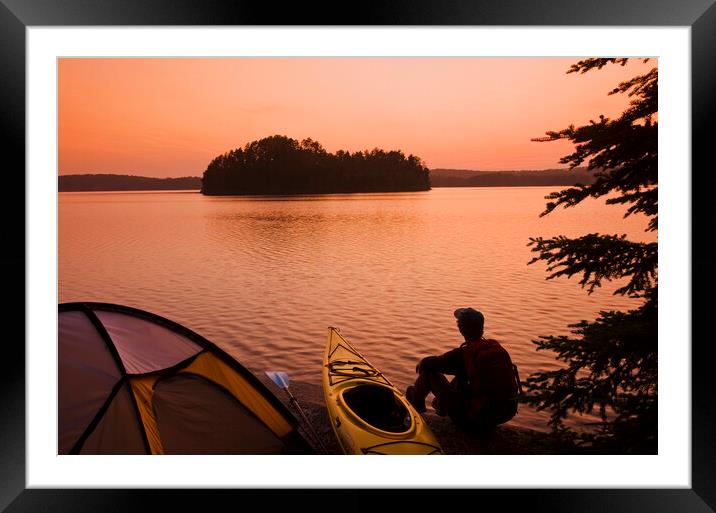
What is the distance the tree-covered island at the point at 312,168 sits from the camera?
3350 cm

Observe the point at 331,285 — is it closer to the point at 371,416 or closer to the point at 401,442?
the point at 371,416

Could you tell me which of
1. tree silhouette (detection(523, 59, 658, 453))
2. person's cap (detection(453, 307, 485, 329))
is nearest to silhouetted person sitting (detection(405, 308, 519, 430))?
person's cap (detection(453, 307, 485, 329))

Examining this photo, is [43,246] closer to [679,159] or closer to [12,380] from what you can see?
[12,380]

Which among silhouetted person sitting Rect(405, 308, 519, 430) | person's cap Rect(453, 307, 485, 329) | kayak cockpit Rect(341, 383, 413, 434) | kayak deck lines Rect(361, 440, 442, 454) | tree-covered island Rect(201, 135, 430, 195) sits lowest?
kayak deck lines Rect(361, 440, 442, 454)

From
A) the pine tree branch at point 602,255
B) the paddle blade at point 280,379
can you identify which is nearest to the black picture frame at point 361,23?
the pine tree branch at point 602,255

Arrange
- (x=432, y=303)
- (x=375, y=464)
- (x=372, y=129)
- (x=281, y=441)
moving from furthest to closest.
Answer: (x=372, y=129)
(x=432, y=303)
(x=281, y=441)
(x=375, y=464)

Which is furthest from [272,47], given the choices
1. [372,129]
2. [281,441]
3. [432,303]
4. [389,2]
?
[372,129]

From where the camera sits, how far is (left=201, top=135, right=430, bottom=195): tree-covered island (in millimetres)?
33500

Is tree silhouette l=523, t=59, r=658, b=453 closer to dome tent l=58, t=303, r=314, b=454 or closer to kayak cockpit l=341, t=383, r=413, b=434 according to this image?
kayak cockpit l=341, t=383, r=413, b=434

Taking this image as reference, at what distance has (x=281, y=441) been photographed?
11.7 ft

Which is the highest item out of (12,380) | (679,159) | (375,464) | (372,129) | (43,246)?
(372,129)

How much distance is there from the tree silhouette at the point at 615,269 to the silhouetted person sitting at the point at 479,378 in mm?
318

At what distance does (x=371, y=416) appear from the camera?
4.03 meters

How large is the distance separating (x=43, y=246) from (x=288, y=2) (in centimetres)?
199
